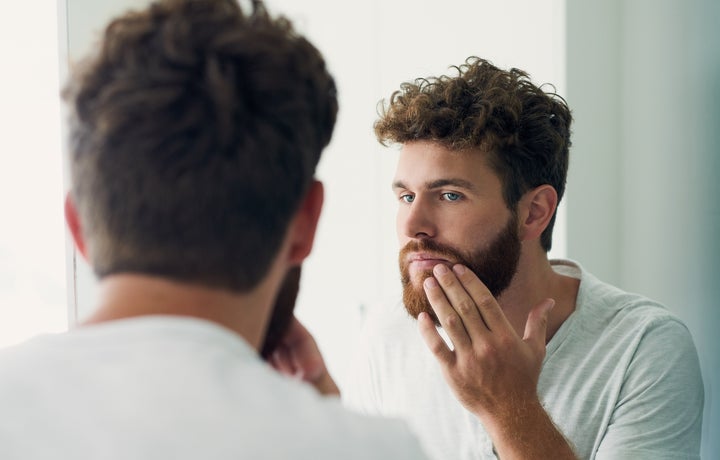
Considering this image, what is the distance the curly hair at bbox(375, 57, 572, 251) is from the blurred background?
0.29m

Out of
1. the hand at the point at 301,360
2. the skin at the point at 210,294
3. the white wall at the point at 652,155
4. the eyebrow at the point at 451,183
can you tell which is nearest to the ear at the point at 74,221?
the skin at the point at 210,294

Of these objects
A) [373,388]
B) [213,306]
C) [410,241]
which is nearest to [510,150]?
[410,241]

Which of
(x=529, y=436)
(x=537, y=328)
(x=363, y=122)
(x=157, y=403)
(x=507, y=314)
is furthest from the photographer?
(x=363, y=122)

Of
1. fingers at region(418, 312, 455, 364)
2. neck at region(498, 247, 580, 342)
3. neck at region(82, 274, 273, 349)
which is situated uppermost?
neck at region(82, 274, 273, 349)

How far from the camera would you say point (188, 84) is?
564 mm

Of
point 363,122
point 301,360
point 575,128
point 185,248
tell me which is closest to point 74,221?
point 185,248

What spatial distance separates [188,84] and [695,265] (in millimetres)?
1358

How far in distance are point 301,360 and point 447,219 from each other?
1.95ft

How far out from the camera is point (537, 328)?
1258 millimetres

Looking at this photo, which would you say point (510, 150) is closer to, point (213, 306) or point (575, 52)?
point (575, 52)

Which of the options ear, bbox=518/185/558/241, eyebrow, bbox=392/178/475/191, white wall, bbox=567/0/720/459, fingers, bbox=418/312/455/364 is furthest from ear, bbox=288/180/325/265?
white wall, bbox=567/0/720/459

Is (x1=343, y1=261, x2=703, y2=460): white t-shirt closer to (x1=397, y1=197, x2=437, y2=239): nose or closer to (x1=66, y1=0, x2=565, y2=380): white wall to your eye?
(x1=397, y1=197, x2=437, y2=239): nose

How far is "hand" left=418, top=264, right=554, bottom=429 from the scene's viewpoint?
47.1 inches

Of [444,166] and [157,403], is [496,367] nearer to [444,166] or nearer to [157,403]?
[444,166]
